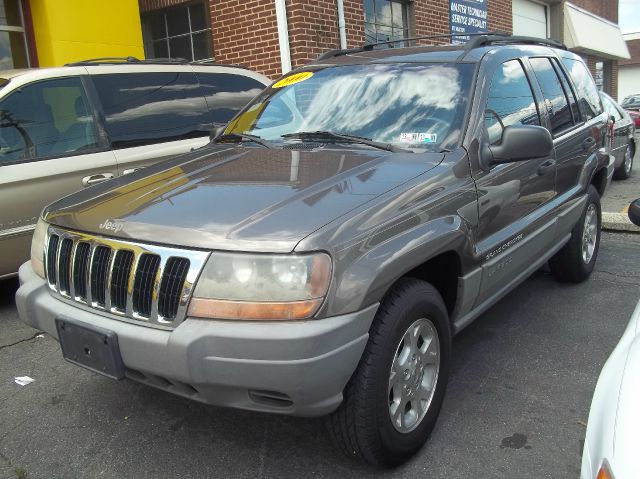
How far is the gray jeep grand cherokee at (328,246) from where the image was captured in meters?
2.15

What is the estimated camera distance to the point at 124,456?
272 centimetres

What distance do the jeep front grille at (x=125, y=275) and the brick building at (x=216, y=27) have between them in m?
5.97

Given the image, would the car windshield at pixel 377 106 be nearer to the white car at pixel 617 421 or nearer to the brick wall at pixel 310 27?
the white car at pixel 617 421

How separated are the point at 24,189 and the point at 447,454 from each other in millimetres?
3448

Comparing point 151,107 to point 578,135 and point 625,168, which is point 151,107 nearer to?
point 578,135

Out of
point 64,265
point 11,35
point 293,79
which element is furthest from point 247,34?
point 64,265

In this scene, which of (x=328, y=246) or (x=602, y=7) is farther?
(x=602, y=7)

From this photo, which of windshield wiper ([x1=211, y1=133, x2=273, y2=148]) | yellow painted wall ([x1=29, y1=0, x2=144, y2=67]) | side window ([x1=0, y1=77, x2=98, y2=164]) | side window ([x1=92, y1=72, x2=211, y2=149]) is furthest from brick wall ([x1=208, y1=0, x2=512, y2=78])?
windshield wiper ([x1=211, y1=133, x2=273, y2=148])

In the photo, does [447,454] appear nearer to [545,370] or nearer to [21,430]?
[545,370]

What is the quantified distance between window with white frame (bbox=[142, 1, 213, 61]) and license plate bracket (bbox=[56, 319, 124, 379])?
7560 millimetres

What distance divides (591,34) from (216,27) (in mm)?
13364

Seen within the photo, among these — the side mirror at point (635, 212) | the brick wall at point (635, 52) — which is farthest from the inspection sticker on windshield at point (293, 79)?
the brick wall at point (635, 52)

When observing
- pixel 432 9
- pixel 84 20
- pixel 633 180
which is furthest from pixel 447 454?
pixel 432 9

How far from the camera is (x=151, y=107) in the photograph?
5258mm
